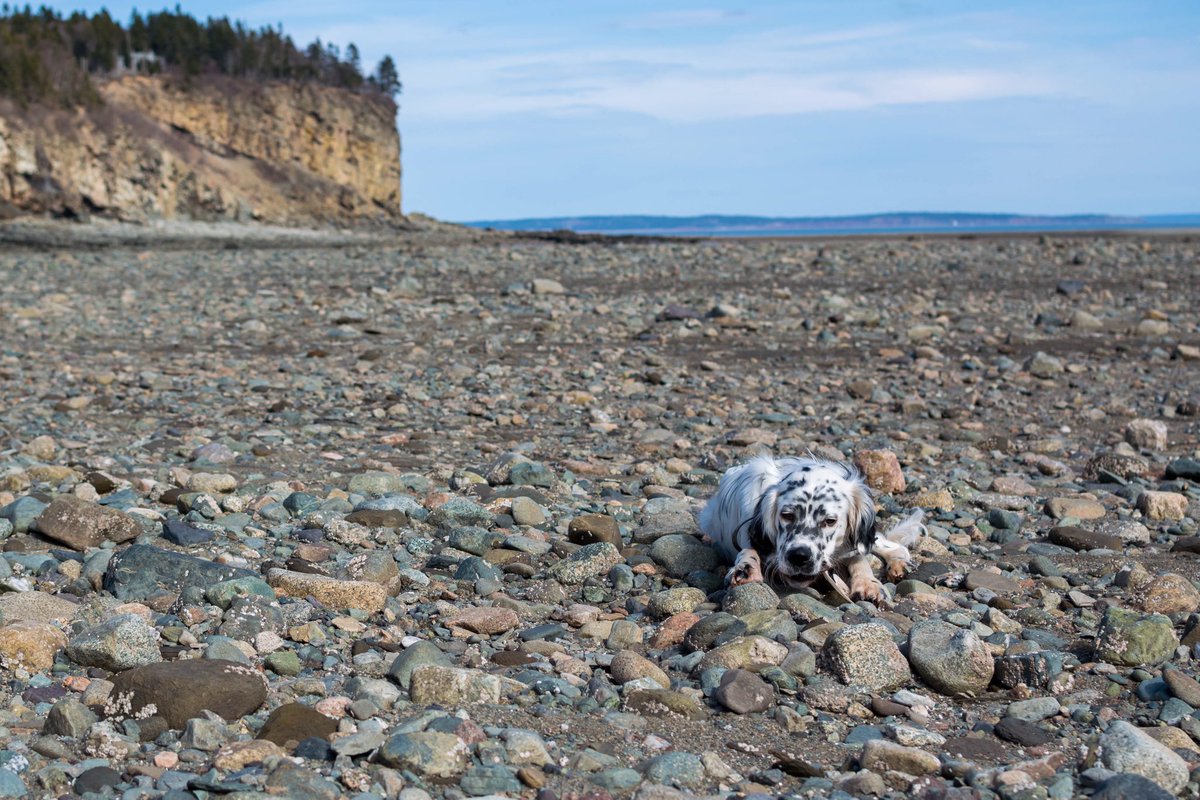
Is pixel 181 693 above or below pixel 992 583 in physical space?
above

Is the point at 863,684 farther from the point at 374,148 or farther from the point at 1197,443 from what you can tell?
the point at 374,148

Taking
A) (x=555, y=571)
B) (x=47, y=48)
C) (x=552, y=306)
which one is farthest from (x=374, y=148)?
(x=555, y=571)

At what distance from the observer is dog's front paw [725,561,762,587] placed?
5.29 metres

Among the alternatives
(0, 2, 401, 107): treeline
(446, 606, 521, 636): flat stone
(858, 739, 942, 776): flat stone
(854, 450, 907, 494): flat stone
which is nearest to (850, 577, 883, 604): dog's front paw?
(446, 606, 521, 636): flat stone

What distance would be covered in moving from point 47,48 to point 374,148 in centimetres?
1979

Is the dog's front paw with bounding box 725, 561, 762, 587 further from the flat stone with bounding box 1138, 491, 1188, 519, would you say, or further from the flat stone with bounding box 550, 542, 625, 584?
the flat stone with bounding box 1138, 491, 1188, 519

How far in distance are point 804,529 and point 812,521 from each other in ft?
0.17

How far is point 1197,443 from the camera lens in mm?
9188

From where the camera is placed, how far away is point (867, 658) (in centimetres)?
434

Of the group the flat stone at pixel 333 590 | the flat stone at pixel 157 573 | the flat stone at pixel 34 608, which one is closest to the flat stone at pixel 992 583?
the flat stone at pixel 333 590

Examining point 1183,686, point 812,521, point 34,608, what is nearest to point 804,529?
point 812,521

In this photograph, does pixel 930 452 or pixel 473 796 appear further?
pixel 930 452

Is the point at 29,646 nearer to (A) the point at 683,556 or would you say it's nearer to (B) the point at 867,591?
(A) the point at 683,556

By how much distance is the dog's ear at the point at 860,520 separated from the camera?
17.9 feet
